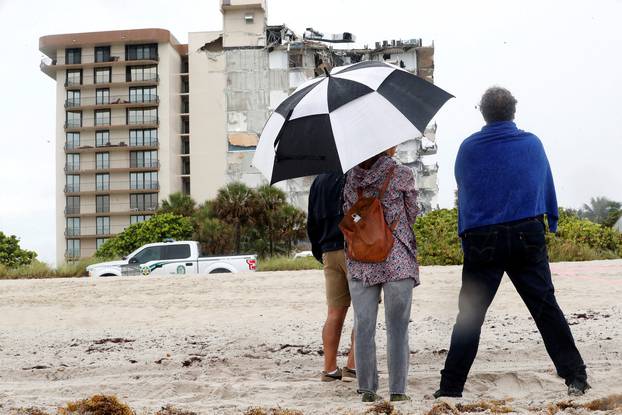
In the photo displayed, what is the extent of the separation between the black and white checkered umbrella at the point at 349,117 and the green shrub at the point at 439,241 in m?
13.8

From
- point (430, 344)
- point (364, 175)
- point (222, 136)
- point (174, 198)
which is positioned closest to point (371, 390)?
point (364, 175)

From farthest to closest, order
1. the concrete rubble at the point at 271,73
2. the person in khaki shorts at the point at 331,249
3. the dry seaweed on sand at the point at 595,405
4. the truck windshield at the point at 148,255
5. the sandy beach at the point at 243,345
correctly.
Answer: the concrete rubble at the point at 271,73, the truck windshield at the point at 148,255, the person in khaki shorts at the point at 331,249, the sandy beach at the point at 243,345, the dry seaweed on sand at the point at 595,405

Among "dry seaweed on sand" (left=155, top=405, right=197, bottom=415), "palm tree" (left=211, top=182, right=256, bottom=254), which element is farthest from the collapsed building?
"dry seaweed on sand" (left=155, top=405, right=197, bottom=415)

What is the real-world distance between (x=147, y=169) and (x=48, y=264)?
5014 cm

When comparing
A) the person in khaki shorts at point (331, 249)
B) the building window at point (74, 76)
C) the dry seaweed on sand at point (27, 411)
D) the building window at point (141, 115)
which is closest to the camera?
the dry seaweed on sand at point (27, 411)

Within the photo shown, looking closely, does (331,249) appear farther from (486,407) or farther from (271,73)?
(271,73)

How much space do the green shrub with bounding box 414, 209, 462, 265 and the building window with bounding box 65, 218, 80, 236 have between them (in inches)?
2189

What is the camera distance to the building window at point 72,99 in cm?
7175

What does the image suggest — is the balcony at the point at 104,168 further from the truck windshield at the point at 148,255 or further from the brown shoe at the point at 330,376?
the brown shoe at the point at 330,376

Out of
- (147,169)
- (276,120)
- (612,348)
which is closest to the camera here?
(276,120)

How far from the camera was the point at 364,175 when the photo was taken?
4156 millimetres

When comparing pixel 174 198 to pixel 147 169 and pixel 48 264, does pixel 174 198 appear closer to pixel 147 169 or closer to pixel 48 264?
pixel 147 169

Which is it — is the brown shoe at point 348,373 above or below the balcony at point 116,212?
below

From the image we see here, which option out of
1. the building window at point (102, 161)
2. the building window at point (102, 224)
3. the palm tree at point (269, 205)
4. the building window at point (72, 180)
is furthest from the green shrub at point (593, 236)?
the building window at point (72, 180)
